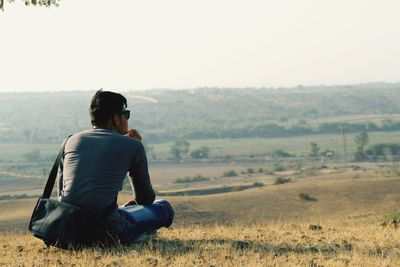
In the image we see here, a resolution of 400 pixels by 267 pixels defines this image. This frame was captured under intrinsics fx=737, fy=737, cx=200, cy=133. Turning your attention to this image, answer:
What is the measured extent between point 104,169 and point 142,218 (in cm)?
92

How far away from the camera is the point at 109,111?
808 cm

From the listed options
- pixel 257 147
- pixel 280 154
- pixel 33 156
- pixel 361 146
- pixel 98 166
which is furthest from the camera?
pixel 257 147

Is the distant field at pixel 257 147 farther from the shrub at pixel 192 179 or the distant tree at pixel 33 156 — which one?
the shrub at pixel 192 179

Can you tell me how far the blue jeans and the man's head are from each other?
3.14 feet

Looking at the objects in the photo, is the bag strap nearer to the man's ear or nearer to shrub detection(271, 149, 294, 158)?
the man's ear

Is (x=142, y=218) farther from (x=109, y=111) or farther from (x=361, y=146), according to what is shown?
(x=361, y=146)

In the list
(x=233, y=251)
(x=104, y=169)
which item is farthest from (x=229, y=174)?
(x=104, y=169)

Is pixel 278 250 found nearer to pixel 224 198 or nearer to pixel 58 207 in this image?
A: pixel 58 207

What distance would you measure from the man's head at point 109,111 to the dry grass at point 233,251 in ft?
4.48

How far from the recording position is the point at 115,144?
25.9 ft

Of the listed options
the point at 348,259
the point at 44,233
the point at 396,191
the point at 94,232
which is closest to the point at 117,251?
the point at 94,232

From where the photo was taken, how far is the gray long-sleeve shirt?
781 cm

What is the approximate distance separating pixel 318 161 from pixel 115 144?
144m

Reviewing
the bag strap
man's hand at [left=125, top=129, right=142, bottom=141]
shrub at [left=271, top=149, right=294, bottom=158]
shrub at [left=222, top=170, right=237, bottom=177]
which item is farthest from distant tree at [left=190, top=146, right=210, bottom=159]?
the bag strap
